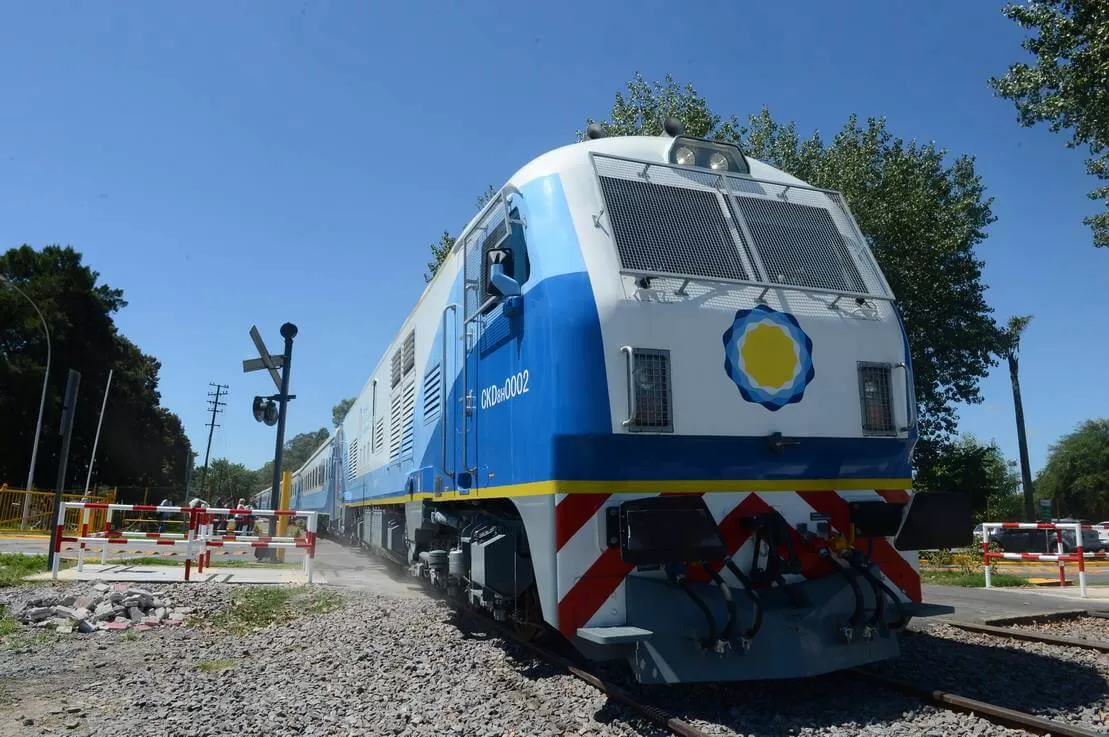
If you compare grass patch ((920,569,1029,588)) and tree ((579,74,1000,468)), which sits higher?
tree ((579,74,1000,468))

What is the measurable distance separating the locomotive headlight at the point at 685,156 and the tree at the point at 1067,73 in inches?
348

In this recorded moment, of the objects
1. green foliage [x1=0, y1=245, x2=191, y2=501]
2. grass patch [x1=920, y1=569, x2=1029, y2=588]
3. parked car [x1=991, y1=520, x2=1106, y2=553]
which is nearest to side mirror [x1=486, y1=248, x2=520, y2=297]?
grass patch [x1=920, y1=569, x2=1029, y2=588]

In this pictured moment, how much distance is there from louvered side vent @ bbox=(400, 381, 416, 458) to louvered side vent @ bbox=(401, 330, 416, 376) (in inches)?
8.9

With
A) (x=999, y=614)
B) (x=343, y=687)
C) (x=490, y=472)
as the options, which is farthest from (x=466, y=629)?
(x=999, y=614)

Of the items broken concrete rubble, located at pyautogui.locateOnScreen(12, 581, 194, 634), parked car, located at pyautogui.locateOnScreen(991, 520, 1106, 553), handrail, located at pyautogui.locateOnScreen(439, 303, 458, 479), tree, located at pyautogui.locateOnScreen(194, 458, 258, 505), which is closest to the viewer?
handrail, located at pyautogui.locateOnScreen(439, 303, 458, 479)

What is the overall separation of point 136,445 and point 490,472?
43383mm

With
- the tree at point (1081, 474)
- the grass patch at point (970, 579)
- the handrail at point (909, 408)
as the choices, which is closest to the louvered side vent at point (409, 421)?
the handrail at point (909, 408)

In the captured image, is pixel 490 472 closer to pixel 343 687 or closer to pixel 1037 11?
pixel 343 687

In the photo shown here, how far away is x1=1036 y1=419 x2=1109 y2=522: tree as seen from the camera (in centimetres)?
5216

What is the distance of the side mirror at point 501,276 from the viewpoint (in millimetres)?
5125

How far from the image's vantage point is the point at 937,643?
634 centimetres

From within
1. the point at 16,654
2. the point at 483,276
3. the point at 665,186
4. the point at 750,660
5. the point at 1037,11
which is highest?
the point at 1037,11

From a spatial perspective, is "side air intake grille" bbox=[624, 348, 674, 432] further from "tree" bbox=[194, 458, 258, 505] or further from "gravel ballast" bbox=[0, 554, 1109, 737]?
"tree" bbox=[194, 458, 258, 505]

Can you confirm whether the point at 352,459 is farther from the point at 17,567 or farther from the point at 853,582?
the point at 853,582
